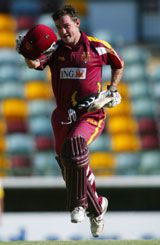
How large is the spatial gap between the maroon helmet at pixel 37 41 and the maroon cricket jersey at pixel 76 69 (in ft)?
0.35

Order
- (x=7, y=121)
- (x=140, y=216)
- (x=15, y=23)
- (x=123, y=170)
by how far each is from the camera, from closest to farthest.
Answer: (x=140, y=216), (x=123, y=170), (x=7, y=121), (x=15, y=23)

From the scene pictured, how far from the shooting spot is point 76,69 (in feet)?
21.6

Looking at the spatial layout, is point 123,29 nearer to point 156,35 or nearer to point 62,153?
point 156,35

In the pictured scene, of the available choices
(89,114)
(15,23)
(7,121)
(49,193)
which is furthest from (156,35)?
(89,114)

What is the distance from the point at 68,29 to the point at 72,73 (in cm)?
31

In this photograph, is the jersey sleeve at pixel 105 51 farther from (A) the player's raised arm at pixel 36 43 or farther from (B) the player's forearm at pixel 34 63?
(B) the player's forearm at pixel 34 63

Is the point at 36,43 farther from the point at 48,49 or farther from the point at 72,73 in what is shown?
the point at 72,73

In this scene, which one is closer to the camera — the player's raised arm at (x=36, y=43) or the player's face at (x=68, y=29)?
the player's face at (x=68, y=29)

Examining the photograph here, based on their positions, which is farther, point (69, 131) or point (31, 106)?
point (31, 106)

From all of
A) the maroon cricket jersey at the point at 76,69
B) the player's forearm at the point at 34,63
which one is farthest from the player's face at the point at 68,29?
the player's forearm at the point at 34,63

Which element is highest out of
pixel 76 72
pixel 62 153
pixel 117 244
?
pixel 76 72

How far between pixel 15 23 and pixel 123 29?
2.03m

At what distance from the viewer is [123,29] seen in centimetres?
Answer: 1839

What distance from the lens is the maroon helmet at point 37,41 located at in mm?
6527
